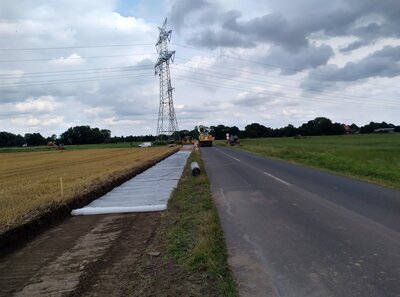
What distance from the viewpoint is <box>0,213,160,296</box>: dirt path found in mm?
5809

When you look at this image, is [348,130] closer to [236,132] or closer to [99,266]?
[236,132]

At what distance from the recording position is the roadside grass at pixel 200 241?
5914 millimetres

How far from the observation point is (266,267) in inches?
243

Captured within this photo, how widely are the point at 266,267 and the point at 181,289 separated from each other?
1.40 metres

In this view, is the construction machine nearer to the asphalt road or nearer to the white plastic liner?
the white plastic liner

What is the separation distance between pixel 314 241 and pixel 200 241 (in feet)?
6.54

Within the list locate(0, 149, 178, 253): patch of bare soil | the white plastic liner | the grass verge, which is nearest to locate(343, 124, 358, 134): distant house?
the white plastic liner

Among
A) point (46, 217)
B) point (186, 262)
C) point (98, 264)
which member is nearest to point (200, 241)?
point (186, 262)

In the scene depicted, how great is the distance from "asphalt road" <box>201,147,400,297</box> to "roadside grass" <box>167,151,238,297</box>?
0.19 m

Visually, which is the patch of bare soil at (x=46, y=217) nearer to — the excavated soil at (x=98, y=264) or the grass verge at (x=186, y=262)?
the excavated soil at (x=98, y=264)

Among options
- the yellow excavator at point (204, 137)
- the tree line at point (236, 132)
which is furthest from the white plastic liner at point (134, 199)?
the tree line at point (236, 132)

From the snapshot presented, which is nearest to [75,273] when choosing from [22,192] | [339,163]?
[22,192]

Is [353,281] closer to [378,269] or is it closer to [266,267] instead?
[378,269]

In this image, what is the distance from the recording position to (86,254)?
7492 millimetres
